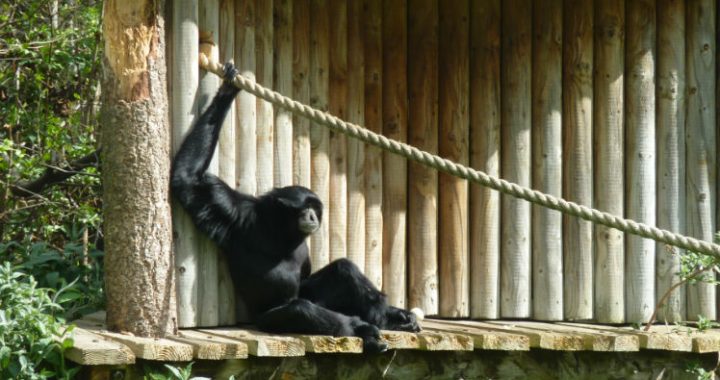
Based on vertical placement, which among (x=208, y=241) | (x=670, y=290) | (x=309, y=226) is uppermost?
(x=309, y=226)

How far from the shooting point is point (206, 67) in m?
8.85

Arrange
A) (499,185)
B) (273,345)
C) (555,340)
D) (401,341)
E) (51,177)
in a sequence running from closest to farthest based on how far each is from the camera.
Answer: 1. (273,345)
2. (499,185)
3. (401,341)
4. (555,340)
5. (51,177)

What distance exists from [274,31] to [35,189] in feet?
15.7

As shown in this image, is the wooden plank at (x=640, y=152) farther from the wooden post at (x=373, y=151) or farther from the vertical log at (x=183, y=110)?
the vertical log at (x=183, y=110)

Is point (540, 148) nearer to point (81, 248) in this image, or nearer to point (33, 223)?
point (81, 248)

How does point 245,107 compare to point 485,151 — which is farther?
point 485,151

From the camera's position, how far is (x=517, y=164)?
33.5ft

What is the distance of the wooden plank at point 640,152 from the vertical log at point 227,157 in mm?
4085

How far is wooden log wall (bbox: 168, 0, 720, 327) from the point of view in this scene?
400 inches

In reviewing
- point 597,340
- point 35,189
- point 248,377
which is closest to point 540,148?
point 597,340

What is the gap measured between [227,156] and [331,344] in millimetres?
2038

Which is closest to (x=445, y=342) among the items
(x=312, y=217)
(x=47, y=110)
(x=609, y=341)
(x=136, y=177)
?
(x=609, y=341)

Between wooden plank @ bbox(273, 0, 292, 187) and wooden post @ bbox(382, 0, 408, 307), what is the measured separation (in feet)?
3.84

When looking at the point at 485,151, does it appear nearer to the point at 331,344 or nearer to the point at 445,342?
the point at 445,342
